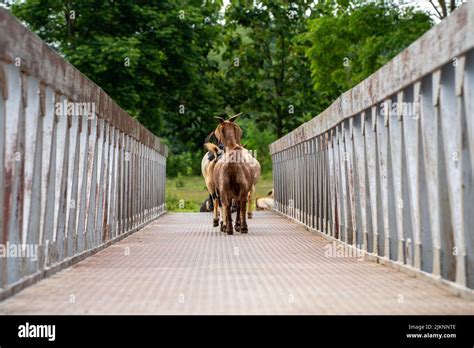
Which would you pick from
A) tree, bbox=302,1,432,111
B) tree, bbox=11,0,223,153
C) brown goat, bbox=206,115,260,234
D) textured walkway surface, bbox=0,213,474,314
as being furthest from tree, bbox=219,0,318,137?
textured walkway surface, bbox=0,213,474,314

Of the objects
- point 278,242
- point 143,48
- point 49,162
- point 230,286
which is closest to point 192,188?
point 143,48

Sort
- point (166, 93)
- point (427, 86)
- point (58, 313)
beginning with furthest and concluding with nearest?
point (166, 93) → point (427, 86) → point (58, 313)

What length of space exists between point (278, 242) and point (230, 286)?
7.85 metres

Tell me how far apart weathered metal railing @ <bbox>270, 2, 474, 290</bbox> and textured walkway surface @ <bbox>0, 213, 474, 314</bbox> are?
40 centimetres

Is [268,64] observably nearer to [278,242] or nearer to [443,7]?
[443,7]

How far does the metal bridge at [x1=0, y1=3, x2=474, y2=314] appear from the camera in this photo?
8625 mm

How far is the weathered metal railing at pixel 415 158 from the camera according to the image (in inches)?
343

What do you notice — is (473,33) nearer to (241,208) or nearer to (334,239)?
(334,239)

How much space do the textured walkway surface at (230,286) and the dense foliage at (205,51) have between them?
86.1 ft

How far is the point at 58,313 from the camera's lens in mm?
7773

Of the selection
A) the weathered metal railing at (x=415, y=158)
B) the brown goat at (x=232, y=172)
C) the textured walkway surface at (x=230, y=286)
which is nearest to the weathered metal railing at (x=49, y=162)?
the textured walkway surface at (x=230, y=286)
